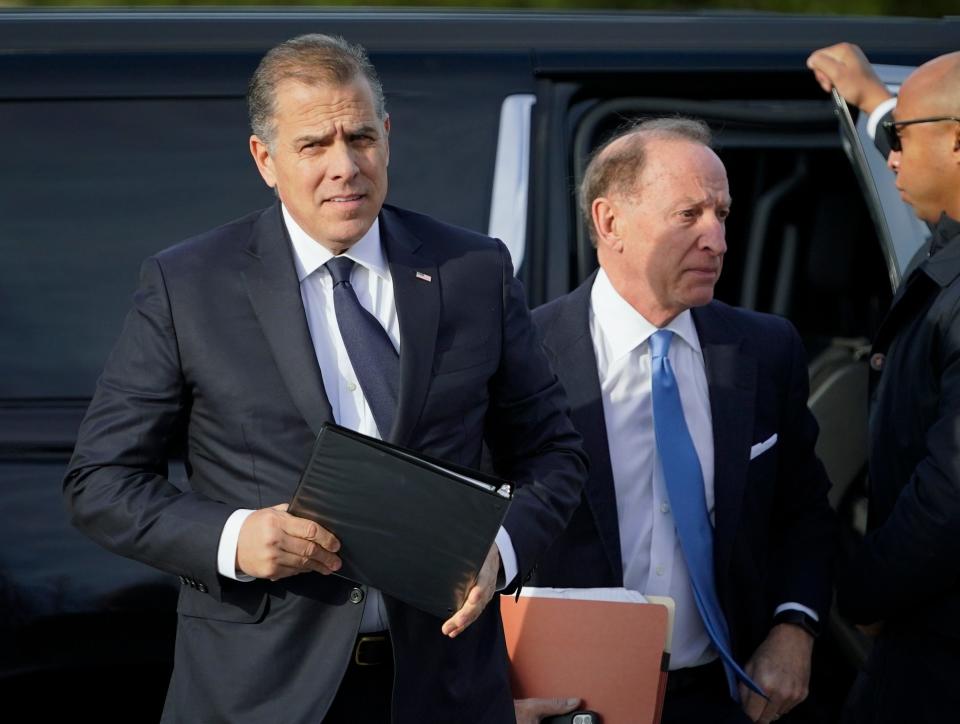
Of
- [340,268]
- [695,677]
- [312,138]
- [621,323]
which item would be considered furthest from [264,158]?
[695,677]

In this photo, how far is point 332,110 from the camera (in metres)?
2.48

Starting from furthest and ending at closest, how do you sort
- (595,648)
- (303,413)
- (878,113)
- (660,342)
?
1. (878,113)
2. (660,342)
3. (595,648)
4. (303,413)

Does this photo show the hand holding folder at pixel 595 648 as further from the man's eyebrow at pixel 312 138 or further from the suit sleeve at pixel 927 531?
the man's eyebrow at pixel 312 138

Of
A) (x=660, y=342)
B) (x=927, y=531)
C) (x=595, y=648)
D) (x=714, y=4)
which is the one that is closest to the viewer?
(x=595, y=648)

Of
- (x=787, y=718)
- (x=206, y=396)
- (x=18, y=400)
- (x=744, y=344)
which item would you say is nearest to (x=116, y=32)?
(x=18, y=400)

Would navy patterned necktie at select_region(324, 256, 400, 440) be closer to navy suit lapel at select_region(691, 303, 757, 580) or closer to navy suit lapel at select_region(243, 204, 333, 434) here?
navy suit lapel at select_region(243, 204, 333, 434)

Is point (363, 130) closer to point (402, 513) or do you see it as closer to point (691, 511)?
point (402, 513)

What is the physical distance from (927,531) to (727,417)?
442mm

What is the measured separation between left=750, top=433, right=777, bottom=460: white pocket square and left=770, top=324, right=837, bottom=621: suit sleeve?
0.25ft

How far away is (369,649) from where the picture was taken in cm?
242

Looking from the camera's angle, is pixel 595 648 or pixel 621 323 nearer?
pixel 595 648

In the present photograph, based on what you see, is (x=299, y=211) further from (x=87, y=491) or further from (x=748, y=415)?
(x=748, y=415)

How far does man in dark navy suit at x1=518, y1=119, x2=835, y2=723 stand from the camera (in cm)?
295

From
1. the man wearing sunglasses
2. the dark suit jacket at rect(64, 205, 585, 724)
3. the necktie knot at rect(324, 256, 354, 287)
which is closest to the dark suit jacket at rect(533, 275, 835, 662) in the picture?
the man wearing sunglasses
